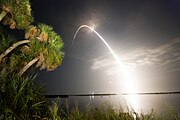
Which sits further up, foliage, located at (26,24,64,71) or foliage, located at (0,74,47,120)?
foliage, located at (26,24,64,71)

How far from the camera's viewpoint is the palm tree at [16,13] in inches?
960

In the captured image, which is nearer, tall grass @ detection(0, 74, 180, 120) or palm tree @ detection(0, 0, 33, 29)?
tall grass @ detection(0, 74, 180, 120)

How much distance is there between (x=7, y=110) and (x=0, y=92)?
1.58 m

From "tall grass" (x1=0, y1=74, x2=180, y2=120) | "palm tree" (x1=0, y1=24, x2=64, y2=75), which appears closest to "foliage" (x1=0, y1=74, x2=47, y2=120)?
"tall grass" (x1=0, y1=74, x2=180, y2=120)

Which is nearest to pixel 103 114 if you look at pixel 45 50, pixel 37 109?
pixel 37 109

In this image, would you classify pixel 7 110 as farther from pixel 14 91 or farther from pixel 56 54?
pixel 56 54

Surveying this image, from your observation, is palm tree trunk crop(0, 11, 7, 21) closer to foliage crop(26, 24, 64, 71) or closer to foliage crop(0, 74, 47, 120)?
foliage crop(26, 24, 64, 71)

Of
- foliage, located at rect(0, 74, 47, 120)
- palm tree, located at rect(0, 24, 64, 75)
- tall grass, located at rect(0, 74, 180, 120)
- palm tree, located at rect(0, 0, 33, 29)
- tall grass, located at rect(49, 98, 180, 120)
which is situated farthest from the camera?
palm tree, located at rect(0, 24, 64, 75)

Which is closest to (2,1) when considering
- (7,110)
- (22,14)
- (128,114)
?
(22,14)

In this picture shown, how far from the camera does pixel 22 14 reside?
25.1 metres

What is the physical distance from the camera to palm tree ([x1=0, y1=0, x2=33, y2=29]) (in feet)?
80.0

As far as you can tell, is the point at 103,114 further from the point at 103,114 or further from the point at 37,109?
the point at 37,109

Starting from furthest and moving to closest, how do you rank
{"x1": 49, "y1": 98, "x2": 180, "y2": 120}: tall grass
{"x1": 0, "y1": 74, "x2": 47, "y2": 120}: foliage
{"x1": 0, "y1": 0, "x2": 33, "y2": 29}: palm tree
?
1. {"x1": 0, "y1": 0, "x2": 33, "y2": 29}: palm tree
2. {"x1": 0, "y1": 74, "x2": 47, "y2": 120}: foliage
3. {"x1": 49, "y1": 98, "x2": 180, "y2": 120}: tall grass

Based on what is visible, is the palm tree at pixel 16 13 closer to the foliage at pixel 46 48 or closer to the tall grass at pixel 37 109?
the foliage at pixel 46 48
